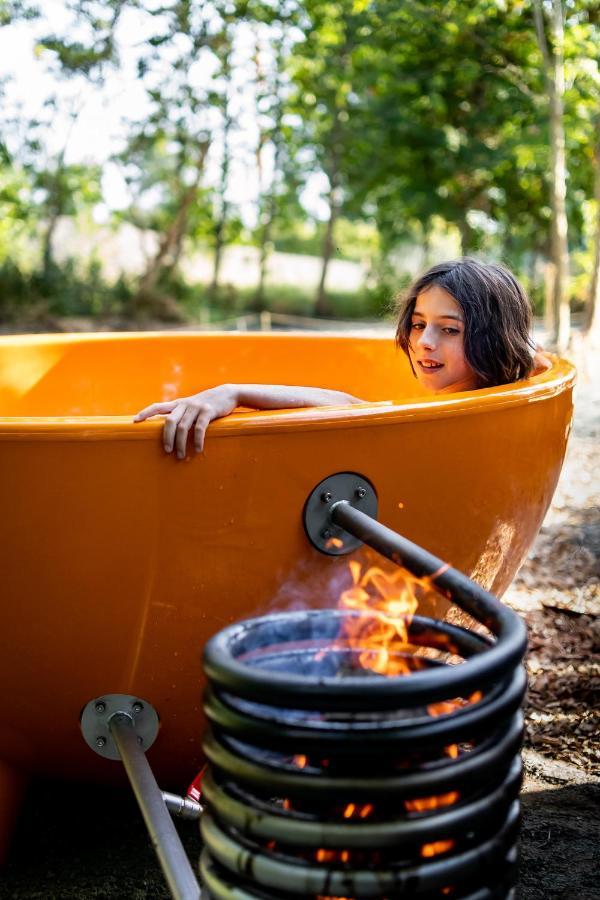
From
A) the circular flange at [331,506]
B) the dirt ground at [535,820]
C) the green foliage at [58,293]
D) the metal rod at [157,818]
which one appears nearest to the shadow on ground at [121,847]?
the dirt ground at [535,820]

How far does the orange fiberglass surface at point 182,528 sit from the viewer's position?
4.04 ft

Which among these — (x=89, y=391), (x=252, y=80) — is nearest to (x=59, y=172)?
(x=252, y=80)

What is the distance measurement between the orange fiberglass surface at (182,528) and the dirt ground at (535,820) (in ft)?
0.36

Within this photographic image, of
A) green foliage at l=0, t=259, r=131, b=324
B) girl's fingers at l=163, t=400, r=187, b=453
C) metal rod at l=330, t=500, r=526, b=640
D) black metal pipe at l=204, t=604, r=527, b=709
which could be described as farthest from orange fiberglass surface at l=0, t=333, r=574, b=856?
green foliage at l=0, t=259, r=131, b=324

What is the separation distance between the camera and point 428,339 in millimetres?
1836

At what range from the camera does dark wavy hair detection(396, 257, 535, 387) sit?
1819mm

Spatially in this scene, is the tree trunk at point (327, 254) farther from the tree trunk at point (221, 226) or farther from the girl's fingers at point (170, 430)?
the girl's fingers at point (170, 430)

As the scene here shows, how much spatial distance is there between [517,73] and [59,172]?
6.22 meters

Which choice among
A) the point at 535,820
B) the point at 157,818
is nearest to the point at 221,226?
the point at 535,820

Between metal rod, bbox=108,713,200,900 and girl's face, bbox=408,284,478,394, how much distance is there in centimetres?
88

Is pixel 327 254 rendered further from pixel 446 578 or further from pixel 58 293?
pixel 446 578

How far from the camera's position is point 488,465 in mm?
1481

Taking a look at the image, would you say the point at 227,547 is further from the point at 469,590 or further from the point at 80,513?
the point at 469,590

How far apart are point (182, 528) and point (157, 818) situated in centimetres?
37
